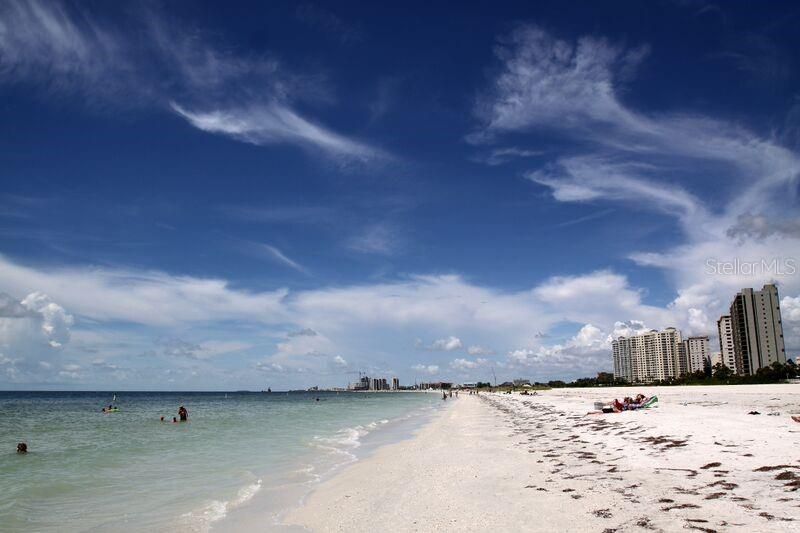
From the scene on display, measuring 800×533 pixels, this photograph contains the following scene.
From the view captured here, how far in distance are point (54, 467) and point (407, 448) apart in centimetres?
1598

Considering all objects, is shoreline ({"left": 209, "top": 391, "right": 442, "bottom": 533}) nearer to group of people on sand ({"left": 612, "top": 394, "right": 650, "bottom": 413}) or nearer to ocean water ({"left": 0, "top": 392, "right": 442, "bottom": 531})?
ocean water ({"left": 0, "top": 392, "right": 442, "bottom": 531})

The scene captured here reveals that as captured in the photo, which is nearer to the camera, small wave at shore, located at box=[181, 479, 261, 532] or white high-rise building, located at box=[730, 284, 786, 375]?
small wave at shore, located at box=[181, 479, 261, 532]

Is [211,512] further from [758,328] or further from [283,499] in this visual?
[758,328]

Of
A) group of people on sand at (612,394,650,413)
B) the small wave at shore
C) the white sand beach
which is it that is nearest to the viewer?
the white sand beach

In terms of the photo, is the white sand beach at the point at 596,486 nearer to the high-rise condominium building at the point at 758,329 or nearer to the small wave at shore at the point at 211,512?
the small wave at shore at the point at 211,512

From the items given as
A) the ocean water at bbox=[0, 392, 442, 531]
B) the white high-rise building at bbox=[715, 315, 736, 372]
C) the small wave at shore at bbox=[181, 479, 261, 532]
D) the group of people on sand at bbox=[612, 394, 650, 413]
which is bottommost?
the ocean water at bbox=[0, 392, 442, 531]

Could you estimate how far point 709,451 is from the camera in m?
13.5

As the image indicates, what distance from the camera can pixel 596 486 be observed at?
37.6 ft

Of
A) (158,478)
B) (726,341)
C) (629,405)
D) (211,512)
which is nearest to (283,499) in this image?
(211,512)

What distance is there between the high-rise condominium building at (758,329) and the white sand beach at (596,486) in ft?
450

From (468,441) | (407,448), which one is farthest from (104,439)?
(468,441)

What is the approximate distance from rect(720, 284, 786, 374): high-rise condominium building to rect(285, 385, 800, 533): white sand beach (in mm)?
137135

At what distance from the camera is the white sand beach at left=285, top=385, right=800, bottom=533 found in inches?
345

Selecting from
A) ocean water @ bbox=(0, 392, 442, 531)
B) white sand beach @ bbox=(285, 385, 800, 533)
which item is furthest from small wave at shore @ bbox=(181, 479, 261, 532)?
white sand beach @ bbox=(285, 385, 800, 533)
